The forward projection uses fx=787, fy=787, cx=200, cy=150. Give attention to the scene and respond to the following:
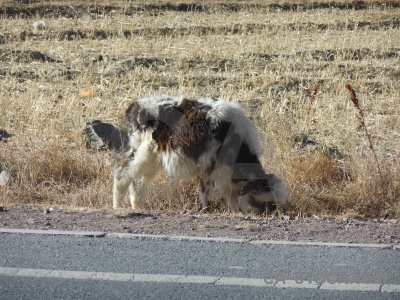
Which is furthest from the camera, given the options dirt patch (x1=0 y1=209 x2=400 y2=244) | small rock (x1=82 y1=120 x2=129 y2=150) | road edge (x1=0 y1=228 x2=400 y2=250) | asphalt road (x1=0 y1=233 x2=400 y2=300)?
small rock (x1=82 y1=120 x2=129 y2=150)

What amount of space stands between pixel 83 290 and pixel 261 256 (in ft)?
4.50

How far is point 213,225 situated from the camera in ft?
21.7

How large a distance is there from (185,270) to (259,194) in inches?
121

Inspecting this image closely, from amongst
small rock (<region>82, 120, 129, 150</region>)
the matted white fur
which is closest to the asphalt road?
the matted white fur

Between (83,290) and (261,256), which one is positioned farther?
(261,256)

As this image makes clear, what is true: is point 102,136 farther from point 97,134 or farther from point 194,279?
point 194,279

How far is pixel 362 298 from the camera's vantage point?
4754 mm

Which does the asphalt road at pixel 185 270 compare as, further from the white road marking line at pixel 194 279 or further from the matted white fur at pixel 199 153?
the matted white fur at pixel 199 153

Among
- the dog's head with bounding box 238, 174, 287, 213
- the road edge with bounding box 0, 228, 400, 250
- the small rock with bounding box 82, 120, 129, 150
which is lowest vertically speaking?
the dog's head with bounding box 238, 174, 287, 213

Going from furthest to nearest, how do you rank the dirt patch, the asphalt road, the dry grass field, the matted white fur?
the dry grass field → the matted white fur → the dirt patch → the asphalt road

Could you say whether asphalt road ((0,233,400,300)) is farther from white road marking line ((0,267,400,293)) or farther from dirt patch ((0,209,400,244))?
dirt patch ((0,209,400,244))

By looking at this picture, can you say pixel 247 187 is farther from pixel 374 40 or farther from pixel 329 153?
pixel 374 40

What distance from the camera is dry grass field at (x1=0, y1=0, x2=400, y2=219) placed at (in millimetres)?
8477

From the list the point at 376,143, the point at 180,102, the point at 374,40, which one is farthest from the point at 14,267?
the point at 374,40
